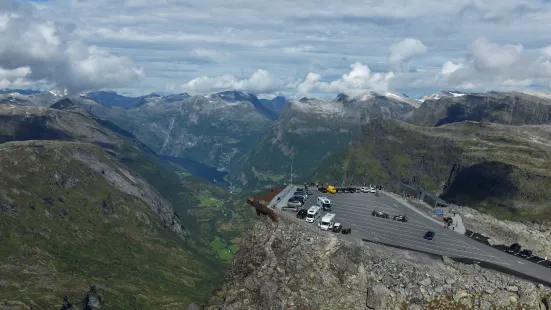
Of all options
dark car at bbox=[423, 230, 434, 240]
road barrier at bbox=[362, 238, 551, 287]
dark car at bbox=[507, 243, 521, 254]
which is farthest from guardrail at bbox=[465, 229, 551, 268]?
dark car at bbox=[423, 230, 434, 240]

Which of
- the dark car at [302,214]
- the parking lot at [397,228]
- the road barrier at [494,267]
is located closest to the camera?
the road barrier at [494,267]

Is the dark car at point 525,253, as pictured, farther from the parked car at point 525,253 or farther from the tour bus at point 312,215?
the tour bus at point 312,215

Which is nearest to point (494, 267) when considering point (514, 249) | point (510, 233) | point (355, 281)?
point (514, 249)

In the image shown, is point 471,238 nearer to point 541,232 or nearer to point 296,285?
point 541,232

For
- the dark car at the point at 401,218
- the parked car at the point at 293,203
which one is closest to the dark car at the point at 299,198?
the parked car at the point at 293,203

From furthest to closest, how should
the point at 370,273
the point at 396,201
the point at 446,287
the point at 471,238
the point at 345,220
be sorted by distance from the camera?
1. the point at 396,201
2. the point at 345,220
3. the point at 471,238
4. the point at 370,273
5. the point at 446,287

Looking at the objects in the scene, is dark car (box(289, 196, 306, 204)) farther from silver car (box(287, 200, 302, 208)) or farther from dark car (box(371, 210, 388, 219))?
dark car (box(371, 210, 388, 219))

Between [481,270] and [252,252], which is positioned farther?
[252,252]

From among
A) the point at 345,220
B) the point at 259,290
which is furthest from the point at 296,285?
the point at 345,220
